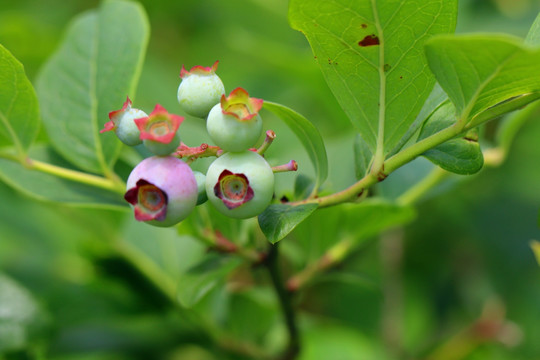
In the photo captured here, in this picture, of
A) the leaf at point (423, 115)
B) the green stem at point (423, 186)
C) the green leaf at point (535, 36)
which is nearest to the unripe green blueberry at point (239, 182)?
the leaf at point (423, 115)

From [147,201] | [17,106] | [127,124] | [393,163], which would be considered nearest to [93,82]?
[17,106]

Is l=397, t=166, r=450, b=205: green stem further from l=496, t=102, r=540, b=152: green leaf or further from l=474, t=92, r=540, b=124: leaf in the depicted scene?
l=474, t=92, r=540, b=124: leaf

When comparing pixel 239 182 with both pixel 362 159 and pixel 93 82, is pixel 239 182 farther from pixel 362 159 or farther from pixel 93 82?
pixel 93 82

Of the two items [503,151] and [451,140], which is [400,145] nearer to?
[451,140]

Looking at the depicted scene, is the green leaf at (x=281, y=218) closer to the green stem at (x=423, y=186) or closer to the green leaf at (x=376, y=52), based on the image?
the green leaf at (x=376, y=52)

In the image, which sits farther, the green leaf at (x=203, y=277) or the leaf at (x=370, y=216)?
the leaf at (x=370, y=216)

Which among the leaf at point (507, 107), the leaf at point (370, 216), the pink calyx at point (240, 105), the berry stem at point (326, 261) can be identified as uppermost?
the leaf at point (507, 107)
